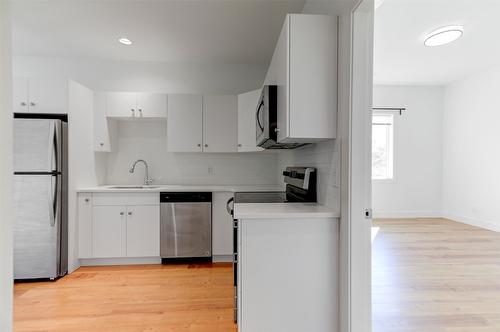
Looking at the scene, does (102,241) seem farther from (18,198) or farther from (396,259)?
(396,259)

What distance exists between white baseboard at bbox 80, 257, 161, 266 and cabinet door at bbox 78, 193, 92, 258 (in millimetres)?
124

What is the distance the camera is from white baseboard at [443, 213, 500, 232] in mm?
4547

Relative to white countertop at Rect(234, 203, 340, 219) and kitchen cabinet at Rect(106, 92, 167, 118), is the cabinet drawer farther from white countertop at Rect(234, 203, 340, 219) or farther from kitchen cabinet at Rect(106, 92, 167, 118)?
white countertop at Rect(234, 203, 340, 219)

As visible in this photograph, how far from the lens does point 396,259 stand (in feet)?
10.6

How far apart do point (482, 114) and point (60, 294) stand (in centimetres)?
676

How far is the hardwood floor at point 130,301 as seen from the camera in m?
2.06

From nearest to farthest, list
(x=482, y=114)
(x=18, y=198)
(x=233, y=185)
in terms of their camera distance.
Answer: (x=18, y=198), (x=233, y=185), (x=482, y=114)

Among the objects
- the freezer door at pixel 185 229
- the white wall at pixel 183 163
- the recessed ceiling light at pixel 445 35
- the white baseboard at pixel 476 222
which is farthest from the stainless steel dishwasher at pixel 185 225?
the white baseboard at pixel 476 222

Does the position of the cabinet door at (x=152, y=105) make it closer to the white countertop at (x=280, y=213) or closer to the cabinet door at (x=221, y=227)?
→ the cabinet door at (x=221, y=227)

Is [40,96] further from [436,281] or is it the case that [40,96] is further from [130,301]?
[436,281]

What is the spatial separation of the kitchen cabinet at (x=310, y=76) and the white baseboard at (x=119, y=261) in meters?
2.60

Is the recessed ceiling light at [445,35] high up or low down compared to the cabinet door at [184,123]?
up

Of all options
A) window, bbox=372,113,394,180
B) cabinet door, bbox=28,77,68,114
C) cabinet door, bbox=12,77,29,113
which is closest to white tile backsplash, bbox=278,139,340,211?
cabinet door, bbox=28,77,68,114

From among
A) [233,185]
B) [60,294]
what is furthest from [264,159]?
[60,294]
